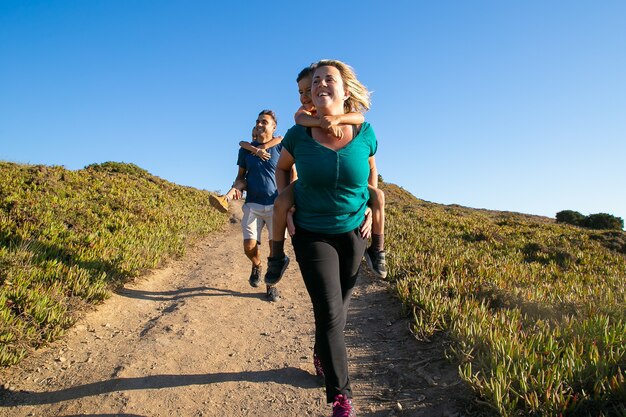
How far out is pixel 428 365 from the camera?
3553 millimetres

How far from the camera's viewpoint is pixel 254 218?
227 inches

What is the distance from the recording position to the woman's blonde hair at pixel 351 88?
9.58 ft

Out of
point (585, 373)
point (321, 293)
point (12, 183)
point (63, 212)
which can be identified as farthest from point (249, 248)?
point (12, 183)

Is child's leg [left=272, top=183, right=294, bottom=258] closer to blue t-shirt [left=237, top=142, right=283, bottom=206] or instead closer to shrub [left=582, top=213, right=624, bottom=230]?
blue t-shirt [left=237, top=142, right=283, bottom=206]

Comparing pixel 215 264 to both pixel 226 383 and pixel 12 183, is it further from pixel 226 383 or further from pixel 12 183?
pixel 12 183

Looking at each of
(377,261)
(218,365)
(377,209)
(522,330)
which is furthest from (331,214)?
(522,330)

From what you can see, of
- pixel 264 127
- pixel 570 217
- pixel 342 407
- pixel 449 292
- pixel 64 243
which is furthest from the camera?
pixel 570 217

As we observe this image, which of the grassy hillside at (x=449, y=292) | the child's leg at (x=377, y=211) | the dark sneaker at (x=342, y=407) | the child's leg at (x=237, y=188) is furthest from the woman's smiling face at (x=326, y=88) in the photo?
the child's leg at (x=237, y=188)

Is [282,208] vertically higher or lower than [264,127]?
lower

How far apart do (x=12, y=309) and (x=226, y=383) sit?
225cm

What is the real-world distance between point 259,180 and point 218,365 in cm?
260

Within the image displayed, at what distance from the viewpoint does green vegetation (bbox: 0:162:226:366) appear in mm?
3891

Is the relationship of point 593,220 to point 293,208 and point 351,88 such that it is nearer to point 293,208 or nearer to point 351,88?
point 351,88

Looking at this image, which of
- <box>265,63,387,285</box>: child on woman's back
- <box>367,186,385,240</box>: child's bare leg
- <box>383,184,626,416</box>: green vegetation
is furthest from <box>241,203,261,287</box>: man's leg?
<box>367,186,385,240</box>: child's bare leg
